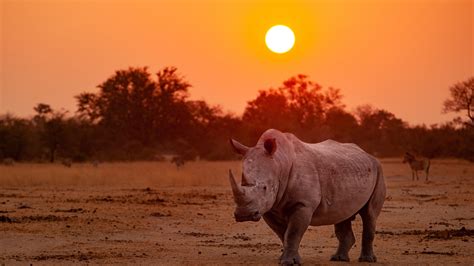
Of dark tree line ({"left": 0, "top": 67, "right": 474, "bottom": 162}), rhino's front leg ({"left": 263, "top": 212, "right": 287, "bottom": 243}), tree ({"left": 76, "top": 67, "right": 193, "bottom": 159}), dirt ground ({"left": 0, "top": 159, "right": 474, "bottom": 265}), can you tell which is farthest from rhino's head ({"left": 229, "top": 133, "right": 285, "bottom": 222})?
tree ({"left": 76, "top": 67, "right": 193, "bottom": 159})

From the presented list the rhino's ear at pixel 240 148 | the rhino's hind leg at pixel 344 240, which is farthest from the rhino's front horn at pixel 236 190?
the rhino's hind leg at pixel 344 240

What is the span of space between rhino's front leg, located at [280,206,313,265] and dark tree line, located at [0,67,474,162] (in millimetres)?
38142

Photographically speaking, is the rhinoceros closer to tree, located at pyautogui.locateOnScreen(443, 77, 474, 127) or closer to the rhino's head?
the rhino's head

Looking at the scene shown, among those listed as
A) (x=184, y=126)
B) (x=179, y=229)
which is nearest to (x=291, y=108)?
(x=184, y=126)

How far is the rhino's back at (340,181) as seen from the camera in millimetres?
9891

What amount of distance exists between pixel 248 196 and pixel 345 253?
230 cm

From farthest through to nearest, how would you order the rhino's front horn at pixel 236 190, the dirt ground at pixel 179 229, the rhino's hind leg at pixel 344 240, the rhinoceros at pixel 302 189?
the dirt ground at pixel 179 229 < the rhino's hind leg at pixel 344 240 < the rhinoceros at pixel 302 189 < the rhino's front horn at pixel 236 190

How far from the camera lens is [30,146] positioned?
1896 inches

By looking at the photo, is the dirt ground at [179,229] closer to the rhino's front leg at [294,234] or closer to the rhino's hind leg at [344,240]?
the rhino's hind leg at [344,240]

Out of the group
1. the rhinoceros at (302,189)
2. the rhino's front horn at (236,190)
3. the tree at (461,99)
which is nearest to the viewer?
the rhino's front horn at (236,190)

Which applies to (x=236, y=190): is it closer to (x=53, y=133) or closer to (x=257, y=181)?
(x=257, y=181)

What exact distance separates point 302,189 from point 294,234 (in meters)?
0.51

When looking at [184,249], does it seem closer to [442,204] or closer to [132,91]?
[442,204]

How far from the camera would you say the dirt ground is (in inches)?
423
